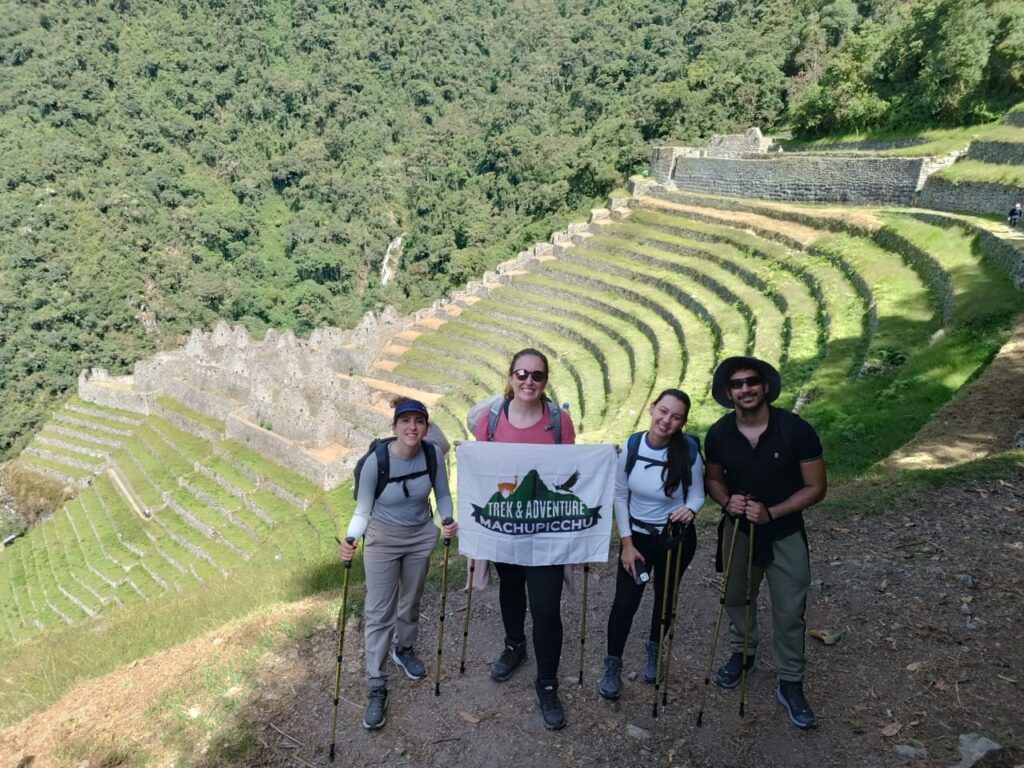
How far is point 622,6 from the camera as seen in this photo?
64.0m

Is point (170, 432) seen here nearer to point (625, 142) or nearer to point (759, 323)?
point (759, 323)

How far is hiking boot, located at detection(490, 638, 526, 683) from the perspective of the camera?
364 centimetres

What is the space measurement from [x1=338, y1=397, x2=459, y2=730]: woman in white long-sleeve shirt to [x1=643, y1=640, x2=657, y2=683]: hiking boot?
1265 millimetres

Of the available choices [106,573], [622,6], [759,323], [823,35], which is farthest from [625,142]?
[622,6]

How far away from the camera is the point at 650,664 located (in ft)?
11.8

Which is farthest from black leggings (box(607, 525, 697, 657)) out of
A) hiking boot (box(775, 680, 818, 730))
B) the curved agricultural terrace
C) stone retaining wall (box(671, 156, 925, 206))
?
stone retaining wall (box(671, 156, 925, 206))

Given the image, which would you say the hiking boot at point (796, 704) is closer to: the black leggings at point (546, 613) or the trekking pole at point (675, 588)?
the trekking pole at point (675, 588)

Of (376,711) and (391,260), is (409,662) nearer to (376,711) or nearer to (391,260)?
(376,711)

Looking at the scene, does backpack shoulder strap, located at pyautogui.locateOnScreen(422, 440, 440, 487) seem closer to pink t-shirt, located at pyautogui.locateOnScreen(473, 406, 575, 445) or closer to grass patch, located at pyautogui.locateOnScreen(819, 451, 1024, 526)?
pink t-shirt, located at pyautogui.locateOnScreen(473, 406, 575, 445)

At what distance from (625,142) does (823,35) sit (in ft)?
37.9

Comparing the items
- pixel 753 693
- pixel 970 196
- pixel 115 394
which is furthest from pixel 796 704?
pixel 115 394

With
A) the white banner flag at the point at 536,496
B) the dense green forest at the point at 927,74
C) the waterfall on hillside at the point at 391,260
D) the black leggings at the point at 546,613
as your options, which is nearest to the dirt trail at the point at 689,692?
the black leggings at the point at 546,613

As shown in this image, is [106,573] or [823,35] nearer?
[106,573]

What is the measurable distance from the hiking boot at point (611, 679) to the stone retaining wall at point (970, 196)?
46.8ft
